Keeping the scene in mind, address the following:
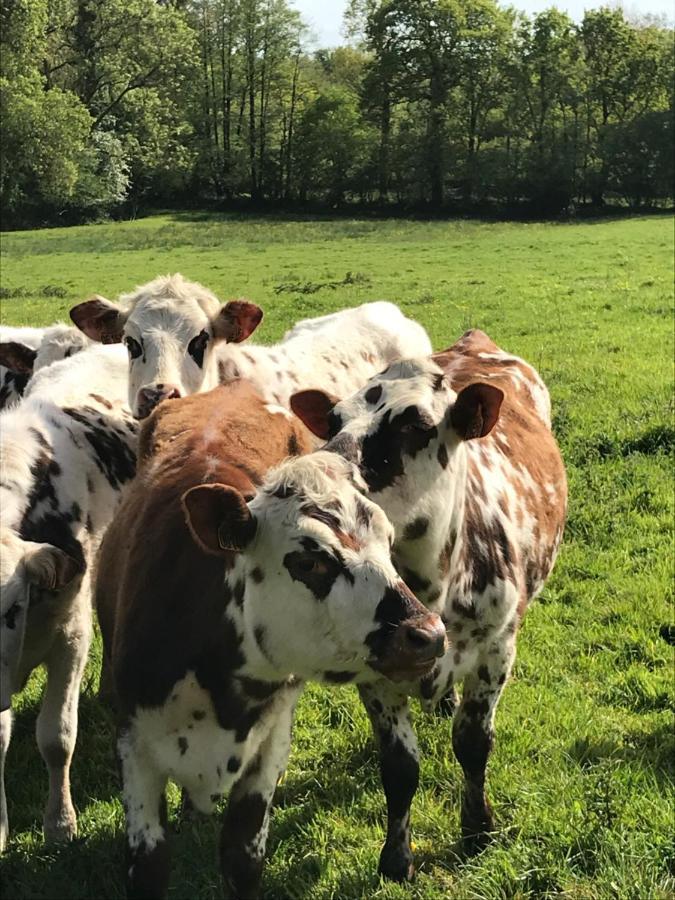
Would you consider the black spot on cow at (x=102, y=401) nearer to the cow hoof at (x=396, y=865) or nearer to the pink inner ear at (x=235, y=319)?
the pink inner ear at (x=235, y=319)

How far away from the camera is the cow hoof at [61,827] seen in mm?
4113

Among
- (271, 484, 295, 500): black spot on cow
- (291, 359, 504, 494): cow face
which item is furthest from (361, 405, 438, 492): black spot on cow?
(271, 484, 295, 500): black spot on cow

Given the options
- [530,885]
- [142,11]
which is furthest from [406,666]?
[142,11]

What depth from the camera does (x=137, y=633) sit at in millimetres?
3184

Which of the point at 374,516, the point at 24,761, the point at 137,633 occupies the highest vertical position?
the point at 374,516

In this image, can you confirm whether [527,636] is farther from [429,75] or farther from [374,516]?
[429,75]

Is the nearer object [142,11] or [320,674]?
[320,674]

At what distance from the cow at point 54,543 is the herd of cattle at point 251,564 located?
12 mm

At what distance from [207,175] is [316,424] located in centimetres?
6340

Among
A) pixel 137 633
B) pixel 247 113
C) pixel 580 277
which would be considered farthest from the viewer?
pixel 247 113

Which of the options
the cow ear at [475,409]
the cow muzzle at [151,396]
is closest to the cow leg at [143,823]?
the cow ear at [475,409]

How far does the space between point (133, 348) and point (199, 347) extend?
0.43 metres

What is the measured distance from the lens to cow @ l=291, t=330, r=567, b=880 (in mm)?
3480

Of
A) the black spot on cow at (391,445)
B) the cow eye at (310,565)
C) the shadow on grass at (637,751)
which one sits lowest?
the shadow on grass at (637,751)
